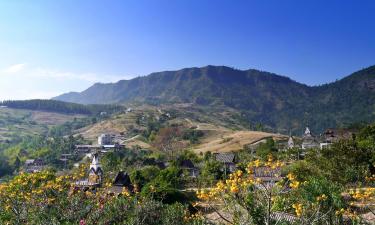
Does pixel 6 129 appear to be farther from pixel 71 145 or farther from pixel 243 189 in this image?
pixel 243 189

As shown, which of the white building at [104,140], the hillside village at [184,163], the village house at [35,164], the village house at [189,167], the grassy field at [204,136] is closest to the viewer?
the hillside village at [184,163]

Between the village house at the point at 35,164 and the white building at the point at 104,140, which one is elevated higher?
the white building at the point at 104,140

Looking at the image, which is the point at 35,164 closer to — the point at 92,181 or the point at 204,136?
the point at 204,136

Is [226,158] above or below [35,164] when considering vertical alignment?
above

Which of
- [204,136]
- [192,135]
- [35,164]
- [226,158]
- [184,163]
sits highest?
[226,158]

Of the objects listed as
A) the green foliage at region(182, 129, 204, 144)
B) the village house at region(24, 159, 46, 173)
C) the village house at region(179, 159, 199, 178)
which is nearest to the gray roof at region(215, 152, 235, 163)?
the village house at region(179, 159, 199, 178)

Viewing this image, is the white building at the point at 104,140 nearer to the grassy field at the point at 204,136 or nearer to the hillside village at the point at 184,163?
the hillside village at the point at 184,163

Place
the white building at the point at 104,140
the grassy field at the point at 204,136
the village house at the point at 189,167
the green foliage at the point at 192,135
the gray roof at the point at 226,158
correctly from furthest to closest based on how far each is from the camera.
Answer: the white building at the point at 104,140
the green foliage at the point at 192,135
the grassy field at the point at 204,136
the gray roof at the point at 226,158
the village house at the point at 189,167

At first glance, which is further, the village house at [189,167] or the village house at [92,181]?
the village house at [189,167]

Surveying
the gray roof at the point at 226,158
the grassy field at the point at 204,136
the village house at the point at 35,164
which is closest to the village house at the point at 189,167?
the gray roof at the point at 226,158

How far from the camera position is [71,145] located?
→ 407 feet

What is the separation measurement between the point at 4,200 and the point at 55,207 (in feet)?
8.63

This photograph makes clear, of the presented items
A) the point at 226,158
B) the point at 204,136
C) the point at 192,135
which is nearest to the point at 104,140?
the point at 192,135

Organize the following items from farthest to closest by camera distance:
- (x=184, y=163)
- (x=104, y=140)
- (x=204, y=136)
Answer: (x=204, y=136) < (x=104, y=140) < (x=184, y=163)
